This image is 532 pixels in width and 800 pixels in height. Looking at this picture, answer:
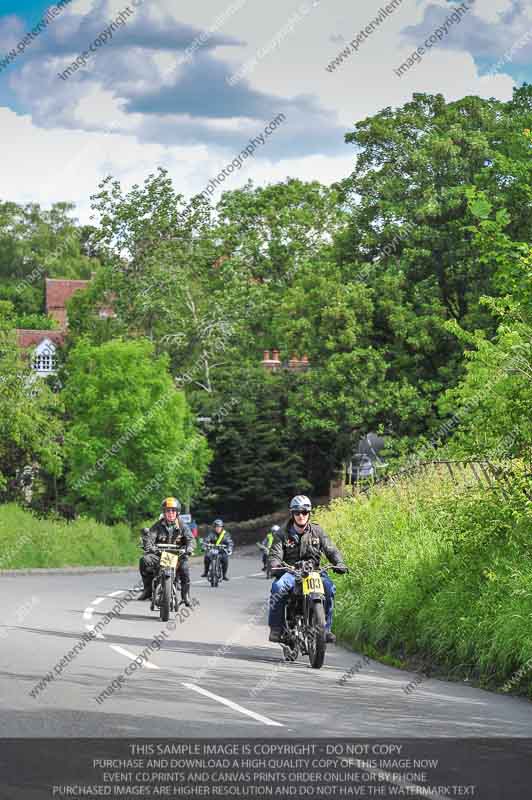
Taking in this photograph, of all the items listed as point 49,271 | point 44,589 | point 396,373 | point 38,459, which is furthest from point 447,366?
point 49,271

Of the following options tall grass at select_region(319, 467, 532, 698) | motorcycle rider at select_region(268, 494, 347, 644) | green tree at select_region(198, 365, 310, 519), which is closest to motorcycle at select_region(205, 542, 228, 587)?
tall grass at select_region(319, 467, 532, 698)

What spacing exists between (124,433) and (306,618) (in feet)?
133

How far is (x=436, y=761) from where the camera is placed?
909 centimetres

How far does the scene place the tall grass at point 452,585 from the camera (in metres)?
14.8

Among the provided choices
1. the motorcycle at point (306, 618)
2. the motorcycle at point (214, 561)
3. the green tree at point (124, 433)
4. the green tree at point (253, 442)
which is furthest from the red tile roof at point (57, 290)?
the motorcycle at point (306, 618)

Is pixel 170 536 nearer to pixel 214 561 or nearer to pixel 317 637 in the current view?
pixel 317 637

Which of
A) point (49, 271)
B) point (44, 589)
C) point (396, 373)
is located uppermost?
point (49, 271)

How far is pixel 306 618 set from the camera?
15.8 m

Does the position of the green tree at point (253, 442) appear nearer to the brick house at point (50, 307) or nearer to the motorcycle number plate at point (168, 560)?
the brick house at point (50, 307)

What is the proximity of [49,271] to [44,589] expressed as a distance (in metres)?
84.2

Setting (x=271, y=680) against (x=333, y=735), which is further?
(x=271, y=680)

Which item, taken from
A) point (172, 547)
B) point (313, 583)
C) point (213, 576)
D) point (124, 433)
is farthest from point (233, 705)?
point (124, 433)

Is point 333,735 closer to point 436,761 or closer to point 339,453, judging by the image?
point 436,761

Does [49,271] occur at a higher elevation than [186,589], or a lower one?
higher
